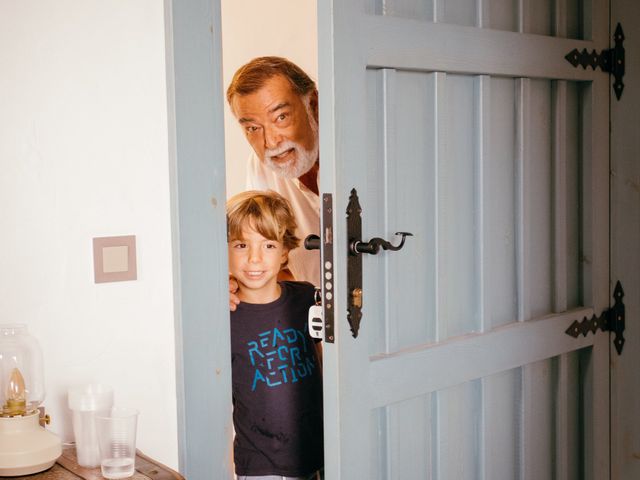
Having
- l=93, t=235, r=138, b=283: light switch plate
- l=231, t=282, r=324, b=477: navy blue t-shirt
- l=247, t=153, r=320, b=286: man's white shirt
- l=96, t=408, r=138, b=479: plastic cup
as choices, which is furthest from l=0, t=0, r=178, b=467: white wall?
l=247, t=153, r=320, b=286: man's white shirt

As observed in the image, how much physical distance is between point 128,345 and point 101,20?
2.33 feet

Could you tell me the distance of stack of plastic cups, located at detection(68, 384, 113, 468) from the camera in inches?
64.7

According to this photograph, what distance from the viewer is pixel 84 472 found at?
1599mm

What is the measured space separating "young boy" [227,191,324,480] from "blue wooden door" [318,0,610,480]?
26.8 inches

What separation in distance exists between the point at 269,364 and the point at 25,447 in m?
1.32

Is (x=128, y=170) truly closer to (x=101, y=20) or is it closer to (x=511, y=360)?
(x=101, y=20)

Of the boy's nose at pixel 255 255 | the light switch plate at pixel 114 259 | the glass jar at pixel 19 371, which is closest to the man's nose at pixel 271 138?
the boy's nose at pixel 255 255

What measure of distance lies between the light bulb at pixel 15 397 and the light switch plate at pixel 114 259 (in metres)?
0.32

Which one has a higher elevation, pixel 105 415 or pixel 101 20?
pixel 101 20

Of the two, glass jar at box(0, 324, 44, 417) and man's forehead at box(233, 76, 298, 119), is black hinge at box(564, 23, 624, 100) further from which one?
glass jar at box(0, 324, 44, 417)

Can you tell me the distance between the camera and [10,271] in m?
1.73

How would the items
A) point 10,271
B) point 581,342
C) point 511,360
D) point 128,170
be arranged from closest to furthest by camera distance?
point 10,271
point 128,170
point 511,360
point 581,342

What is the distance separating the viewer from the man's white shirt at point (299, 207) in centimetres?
321

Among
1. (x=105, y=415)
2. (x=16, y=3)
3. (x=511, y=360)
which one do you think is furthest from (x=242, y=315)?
(x=16, y=3)
